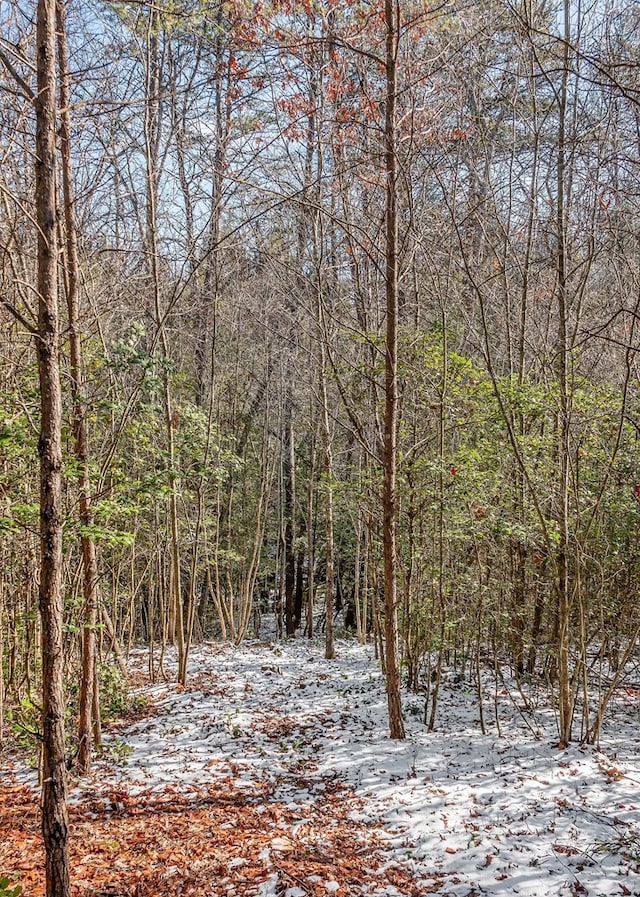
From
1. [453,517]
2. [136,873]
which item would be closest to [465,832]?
[136,873]

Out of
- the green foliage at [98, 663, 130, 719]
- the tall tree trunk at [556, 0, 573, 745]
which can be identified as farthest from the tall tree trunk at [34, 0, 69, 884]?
the tall tree trunk at [556, 0, 573, 745]

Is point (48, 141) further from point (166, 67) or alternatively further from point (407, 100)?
point (166, 67)

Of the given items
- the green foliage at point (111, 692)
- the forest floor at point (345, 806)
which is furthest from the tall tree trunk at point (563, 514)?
the green foliage at point (111, 692)

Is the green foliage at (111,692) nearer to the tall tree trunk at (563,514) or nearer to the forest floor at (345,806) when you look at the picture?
the forest floor at (345,806)

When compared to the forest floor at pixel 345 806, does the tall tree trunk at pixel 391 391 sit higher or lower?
higher

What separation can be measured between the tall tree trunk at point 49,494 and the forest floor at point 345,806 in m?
1.07

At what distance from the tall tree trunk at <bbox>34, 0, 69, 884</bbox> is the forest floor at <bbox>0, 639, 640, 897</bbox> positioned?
3.50 ft

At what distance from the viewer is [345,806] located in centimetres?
444

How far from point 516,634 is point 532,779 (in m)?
2.13

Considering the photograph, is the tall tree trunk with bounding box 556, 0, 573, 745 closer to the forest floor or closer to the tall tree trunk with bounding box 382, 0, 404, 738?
the forest floor

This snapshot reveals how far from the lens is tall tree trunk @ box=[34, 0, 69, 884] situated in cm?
254

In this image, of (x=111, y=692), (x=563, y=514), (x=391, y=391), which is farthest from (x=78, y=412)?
(x=563, y=514)

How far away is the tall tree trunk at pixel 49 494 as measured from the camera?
8.33 ft

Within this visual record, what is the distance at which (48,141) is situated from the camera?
2.61 metres
